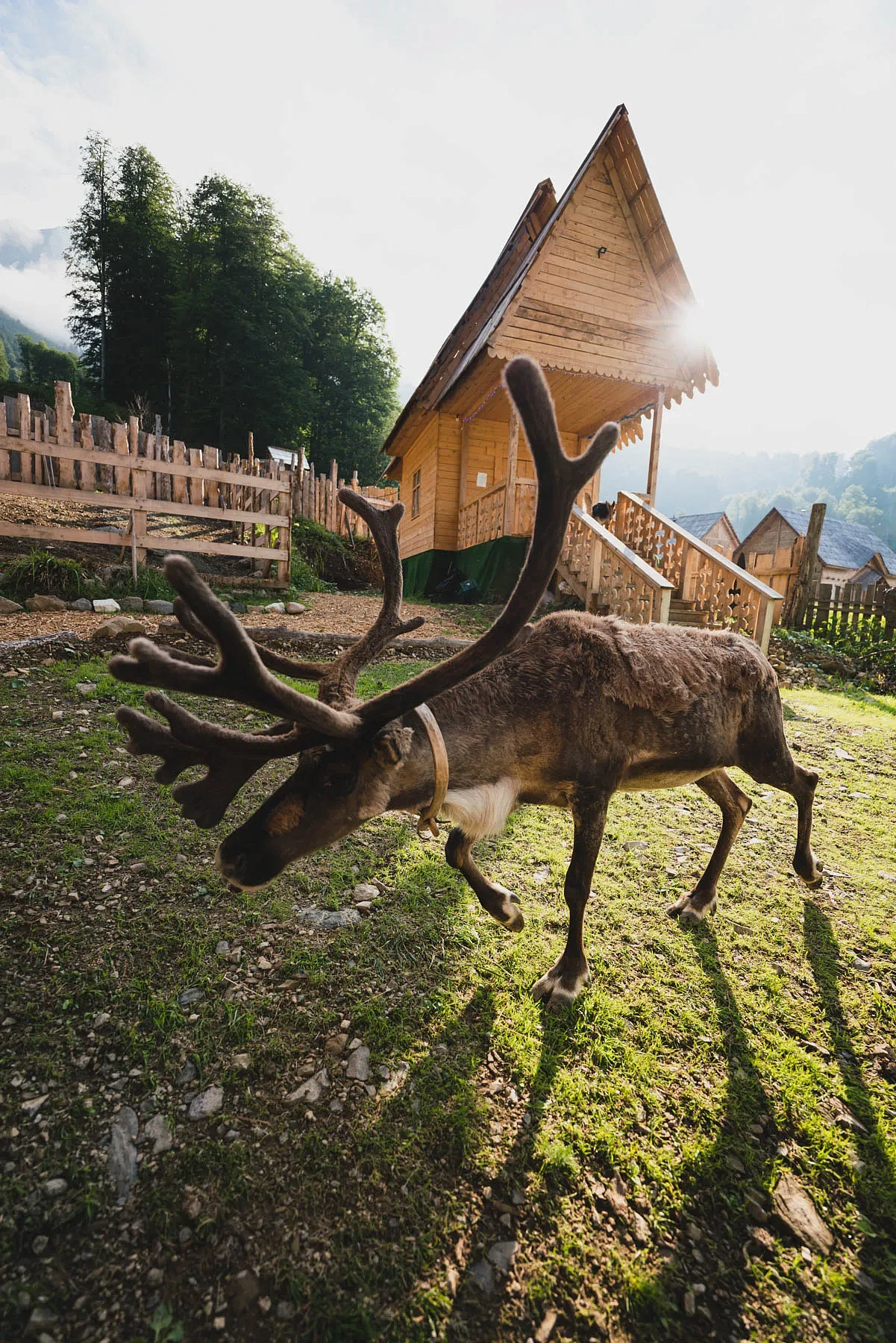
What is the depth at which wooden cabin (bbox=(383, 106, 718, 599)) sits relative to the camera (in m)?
11.2

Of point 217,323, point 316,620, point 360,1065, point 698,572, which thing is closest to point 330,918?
point 360,1065

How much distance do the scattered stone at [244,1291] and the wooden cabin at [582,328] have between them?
37.7 ft

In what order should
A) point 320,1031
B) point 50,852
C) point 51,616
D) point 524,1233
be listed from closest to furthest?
point 524,1233 → point 320,1031 → point 50,852 → point 51,616

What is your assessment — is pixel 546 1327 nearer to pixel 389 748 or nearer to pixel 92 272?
pixel 389 748

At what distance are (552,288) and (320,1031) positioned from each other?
13.5 metres

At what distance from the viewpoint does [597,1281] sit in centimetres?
151

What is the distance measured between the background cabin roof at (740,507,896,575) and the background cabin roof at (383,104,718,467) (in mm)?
27710

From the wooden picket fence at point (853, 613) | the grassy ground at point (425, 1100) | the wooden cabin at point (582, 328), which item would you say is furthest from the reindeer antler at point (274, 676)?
the wooden picket fence at point (853, 613)

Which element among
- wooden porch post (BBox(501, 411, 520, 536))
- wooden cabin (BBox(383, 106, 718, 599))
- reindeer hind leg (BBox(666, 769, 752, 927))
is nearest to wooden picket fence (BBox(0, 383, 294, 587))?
wooden porch post (BBox(501, 411, 520, 536))

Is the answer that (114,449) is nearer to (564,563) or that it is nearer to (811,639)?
(564,563)

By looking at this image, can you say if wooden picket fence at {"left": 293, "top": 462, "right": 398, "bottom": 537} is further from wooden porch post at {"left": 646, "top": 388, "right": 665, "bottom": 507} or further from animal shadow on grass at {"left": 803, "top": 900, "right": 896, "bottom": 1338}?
animal shadow on grass at {"left": 803, "top": 900, "right": 896, "bottom": 1338}

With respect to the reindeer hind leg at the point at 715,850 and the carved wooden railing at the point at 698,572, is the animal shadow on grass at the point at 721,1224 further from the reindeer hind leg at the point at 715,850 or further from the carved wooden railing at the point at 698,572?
the carved wooden railing at the point at 698,572

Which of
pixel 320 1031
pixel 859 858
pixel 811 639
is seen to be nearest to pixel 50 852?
pixel 320 1031

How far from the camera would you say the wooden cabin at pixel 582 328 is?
440 inches
